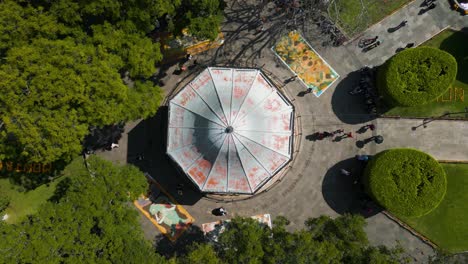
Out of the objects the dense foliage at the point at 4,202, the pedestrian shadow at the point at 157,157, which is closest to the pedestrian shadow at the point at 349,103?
the pedestrian shadow at the point at 157,157

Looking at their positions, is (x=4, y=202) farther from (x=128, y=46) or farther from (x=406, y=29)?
(x=406, y=29)

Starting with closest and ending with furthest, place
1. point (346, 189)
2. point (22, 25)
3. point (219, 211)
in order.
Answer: point (22, 25)
point (219, 211)
point (346, 189)

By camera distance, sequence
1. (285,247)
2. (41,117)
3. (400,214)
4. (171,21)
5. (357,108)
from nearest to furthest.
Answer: (41,117) → (285,247) → (171,21) → (400,214) → (357,108)

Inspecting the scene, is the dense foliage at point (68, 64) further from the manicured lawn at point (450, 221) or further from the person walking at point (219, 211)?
the manicured lawn at point (450, 221)

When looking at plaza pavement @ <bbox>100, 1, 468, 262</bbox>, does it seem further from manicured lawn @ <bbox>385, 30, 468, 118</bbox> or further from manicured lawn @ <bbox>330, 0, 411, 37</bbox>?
manicured lawn @ <bbox>385, 30, 468, 118</bbox>

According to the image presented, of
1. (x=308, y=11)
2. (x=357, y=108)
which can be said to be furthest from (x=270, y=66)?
(x=357, y=108)

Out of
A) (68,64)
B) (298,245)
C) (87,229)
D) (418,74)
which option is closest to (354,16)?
(418,74)

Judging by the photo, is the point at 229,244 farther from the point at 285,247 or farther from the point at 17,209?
the point at 17,209

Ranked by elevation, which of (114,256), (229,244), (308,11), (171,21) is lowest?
(229,244)

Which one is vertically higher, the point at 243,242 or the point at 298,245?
the point at 243,242
